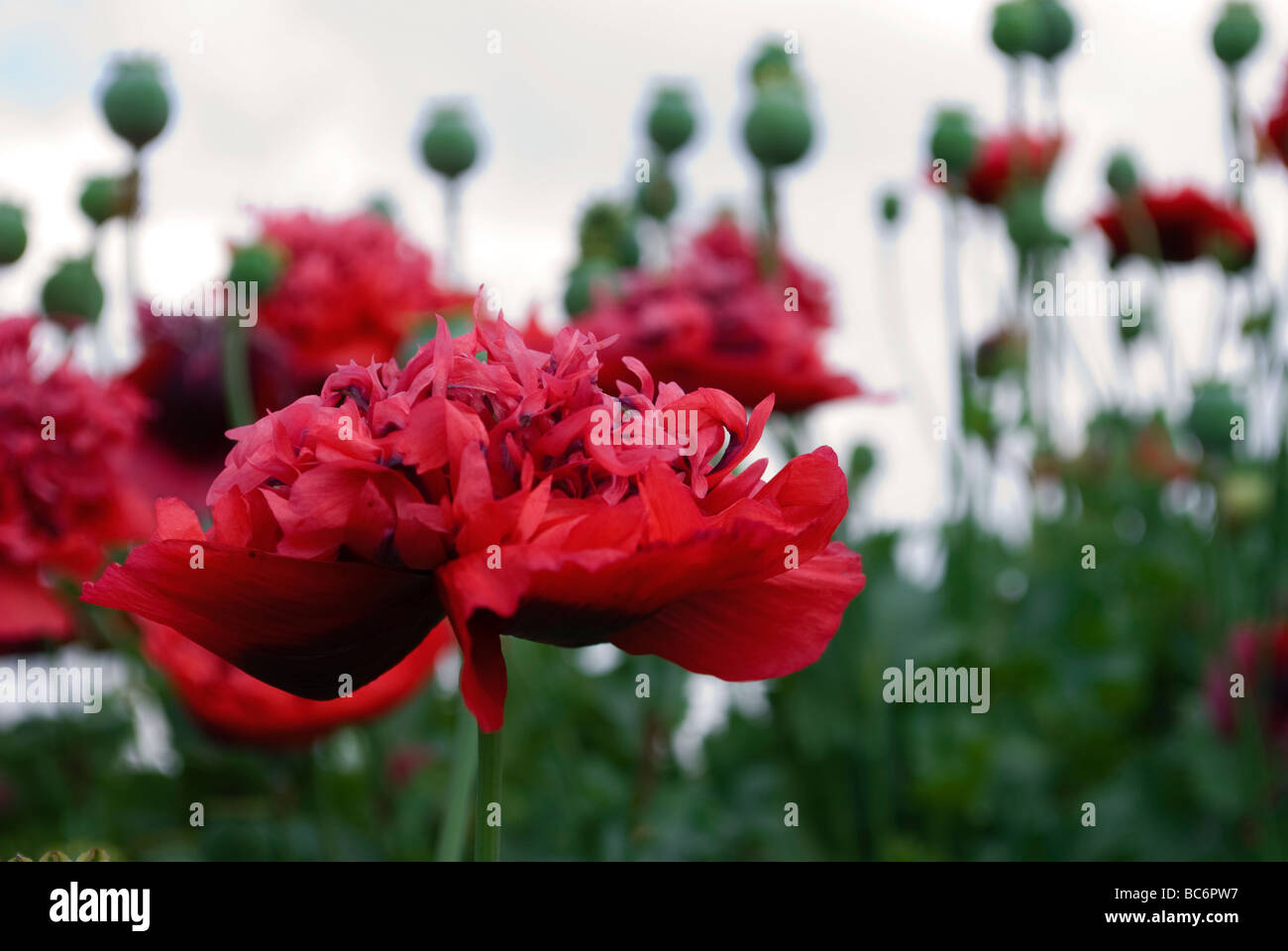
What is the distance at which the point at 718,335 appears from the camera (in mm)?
1155

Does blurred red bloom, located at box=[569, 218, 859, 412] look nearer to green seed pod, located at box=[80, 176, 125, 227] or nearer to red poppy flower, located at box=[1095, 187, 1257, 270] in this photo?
green seed pod, located at box=[80, 176, 125, 227]

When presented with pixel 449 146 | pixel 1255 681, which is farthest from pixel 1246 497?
pixel 449 146

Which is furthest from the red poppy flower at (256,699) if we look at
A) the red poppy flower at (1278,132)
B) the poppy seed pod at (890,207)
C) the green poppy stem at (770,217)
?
the red poppy flower at (1278,132)

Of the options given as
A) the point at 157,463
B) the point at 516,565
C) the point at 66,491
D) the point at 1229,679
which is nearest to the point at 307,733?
the point at 66,491

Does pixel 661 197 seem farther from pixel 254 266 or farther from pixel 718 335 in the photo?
pixel 254 266

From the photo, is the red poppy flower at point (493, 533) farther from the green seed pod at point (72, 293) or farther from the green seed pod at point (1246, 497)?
the green seed pod at point (1246, 497)

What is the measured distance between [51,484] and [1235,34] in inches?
41.4

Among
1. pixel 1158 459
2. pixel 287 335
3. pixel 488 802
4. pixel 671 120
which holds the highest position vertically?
pixel 671 120

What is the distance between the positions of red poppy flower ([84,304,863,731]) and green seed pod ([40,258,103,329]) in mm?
657

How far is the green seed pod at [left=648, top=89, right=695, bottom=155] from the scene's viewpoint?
1.33 metres

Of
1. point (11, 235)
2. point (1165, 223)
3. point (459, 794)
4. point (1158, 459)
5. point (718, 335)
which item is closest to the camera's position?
point (459, 794)

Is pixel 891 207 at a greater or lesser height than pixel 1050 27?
lesser
